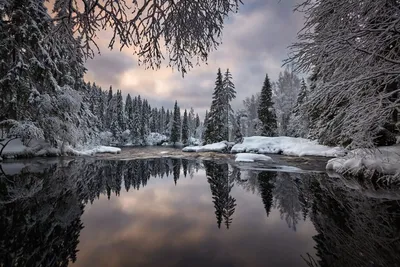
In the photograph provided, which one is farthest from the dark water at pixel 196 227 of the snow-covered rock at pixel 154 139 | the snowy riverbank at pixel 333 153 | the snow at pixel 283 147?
the snow-covered rock at pixel 154 139

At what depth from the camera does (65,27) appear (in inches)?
125

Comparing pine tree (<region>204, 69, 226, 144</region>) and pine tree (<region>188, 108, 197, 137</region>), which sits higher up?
pine tree (<region>188, 108, 197, 137</region>)

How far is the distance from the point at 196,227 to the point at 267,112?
3345 centimetres

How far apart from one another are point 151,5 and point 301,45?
8.60 ft

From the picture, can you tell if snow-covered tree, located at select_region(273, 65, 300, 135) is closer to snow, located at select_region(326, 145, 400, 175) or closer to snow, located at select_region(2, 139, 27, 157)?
snow, located at select_region(326, 145, 400, 175)

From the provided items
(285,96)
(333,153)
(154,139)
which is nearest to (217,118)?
(333,153)

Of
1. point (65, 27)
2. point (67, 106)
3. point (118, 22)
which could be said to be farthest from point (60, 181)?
point (67, 106)

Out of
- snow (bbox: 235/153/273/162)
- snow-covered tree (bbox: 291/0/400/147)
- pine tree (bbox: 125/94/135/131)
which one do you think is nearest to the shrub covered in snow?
snow-covered tree (bbox: 291/0/400/147)

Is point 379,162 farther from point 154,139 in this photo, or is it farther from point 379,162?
point 154,139

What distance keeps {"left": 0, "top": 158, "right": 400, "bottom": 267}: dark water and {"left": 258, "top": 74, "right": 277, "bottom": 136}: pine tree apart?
29017 mm

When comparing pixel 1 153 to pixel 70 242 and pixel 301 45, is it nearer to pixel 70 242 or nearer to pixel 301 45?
pixel 70 242

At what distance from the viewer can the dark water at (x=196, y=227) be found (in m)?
2.94

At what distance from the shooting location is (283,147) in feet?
88.2

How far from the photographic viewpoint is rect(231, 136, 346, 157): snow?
2242 cm
